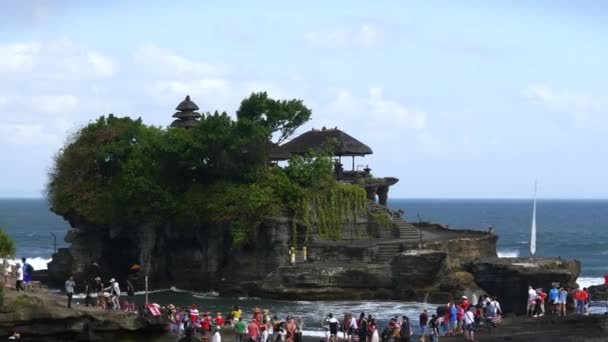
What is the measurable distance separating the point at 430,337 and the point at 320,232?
2122 cm

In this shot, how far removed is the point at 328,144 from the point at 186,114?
1125 centimetres

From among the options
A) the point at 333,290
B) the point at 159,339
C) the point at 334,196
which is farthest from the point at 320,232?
the point at 159,339

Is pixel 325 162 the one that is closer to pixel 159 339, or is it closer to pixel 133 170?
pixel 133 170

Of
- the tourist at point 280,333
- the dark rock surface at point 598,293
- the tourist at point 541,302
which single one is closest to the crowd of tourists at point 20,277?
the tourist at point 280,333

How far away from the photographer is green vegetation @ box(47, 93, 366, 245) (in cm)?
5731

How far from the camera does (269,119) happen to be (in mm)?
60188

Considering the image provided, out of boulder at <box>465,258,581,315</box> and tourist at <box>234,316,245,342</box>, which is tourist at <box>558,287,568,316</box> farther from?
tourist at <box>234,316,245,342</box>

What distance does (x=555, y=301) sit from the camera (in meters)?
41.5

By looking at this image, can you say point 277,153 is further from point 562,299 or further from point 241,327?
point 241,327

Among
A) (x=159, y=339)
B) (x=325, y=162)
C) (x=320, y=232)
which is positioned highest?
(x=325, y=162)

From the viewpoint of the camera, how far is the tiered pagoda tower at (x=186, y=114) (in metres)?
67.6

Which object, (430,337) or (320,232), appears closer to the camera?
(430,337)

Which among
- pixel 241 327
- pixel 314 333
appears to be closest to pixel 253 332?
pixel 241 327

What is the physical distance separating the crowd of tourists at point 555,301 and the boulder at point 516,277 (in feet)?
7.51
